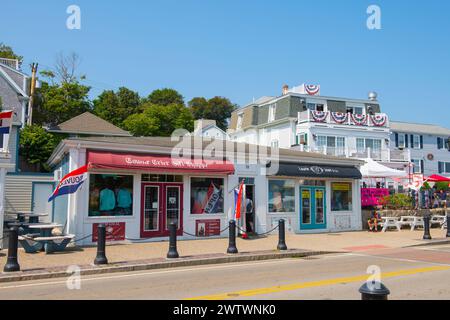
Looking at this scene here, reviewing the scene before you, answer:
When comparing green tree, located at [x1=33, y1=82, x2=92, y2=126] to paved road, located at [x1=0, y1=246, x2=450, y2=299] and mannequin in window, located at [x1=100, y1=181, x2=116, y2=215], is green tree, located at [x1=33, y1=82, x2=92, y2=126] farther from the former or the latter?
paved road, located at [x1=0, y1=246, x2=450, y2=299]

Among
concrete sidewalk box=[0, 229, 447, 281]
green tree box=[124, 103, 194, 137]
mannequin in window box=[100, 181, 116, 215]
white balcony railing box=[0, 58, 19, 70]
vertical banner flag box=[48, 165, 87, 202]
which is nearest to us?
concrete sidewalk box=[0, 229, 447, 281]

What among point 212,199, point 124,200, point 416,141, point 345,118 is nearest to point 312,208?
point 212,199

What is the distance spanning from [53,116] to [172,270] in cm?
3549

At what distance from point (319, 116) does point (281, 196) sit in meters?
22.7

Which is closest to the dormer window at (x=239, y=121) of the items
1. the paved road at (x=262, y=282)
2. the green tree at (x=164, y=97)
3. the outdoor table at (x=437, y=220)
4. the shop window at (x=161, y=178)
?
the green tree at (x=164, y=97)

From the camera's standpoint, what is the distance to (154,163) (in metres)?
16.0

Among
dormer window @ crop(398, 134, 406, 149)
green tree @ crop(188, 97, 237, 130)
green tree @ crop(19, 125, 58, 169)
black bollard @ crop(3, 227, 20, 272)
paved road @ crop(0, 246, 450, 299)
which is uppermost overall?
green tree @ crop(188, 97, 237, 130)

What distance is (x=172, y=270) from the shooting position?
11.2m

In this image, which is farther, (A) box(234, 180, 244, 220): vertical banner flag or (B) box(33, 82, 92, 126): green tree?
(B) box(33, 82, 92, 126): green tree

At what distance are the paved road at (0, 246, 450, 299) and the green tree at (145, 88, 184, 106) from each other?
177 ft

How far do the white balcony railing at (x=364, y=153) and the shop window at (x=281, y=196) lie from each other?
19.9 m

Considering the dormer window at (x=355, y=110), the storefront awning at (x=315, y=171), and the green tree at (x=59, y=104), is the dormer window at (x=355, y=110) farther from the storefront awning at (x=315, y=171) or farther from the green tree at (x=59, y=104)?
the green tree at (x=59, y=104)

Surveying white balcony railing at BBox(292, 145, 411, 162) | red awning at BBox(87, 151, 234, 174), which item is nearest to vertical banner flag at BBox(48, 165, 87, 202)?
red awning at BBox(87, 151, 234, 174)

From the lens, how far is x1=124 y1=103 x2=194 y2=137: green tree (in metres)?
48.5
